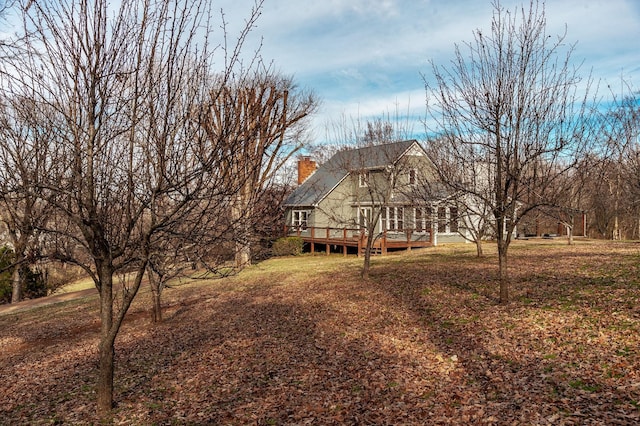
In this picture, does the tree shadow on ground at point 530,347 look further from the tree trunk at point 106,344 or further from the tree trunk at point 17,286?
the tree trunk at point 17,286

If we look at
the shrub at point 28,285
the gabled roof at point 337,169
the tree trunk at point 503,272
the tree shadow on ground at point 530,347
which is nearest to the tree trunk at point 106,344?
the tree shadow on ground at point 530,347

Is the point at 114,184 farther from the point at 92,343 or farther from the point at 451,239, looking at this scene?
the point at 451,239

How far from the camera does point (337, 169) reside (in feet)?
70.3

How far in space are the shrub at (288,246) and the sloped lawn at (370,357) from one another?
14679 mm

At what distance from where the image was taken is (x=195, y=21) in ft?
16.8

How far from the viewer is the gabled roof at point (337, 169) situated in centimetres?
1595

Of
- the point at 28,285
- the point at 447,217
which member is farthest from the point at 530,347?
the point at 28,285

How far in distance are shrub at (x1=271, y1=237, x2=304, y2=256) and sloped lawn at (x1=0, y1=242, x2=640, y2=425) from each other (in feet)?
48.2

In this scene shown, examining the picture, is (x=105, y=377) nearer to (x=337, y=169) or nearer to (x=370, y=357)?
(x=370, y=357)

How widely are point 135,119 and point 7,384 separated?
632 centimetres

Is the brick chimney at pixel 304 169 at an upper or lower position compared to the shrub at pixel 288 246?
upper

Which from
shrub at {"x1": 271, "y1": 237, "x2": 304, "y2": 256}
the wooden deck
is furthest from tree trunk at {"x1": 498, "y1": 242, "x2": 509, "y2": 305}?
shrub at {"x1": 271, "y1": 237, "x2": 304, "y2": 256}

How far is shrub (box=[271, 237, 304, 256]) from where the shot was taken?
28.3 meters

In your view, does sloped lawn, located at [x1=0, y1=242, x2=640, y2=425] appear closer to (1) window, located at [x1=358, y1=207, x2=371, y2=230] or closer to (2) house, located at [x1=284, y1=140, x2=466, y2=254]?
(1) window, located at [x1=358, y1=207, x2=371, y2=230]
